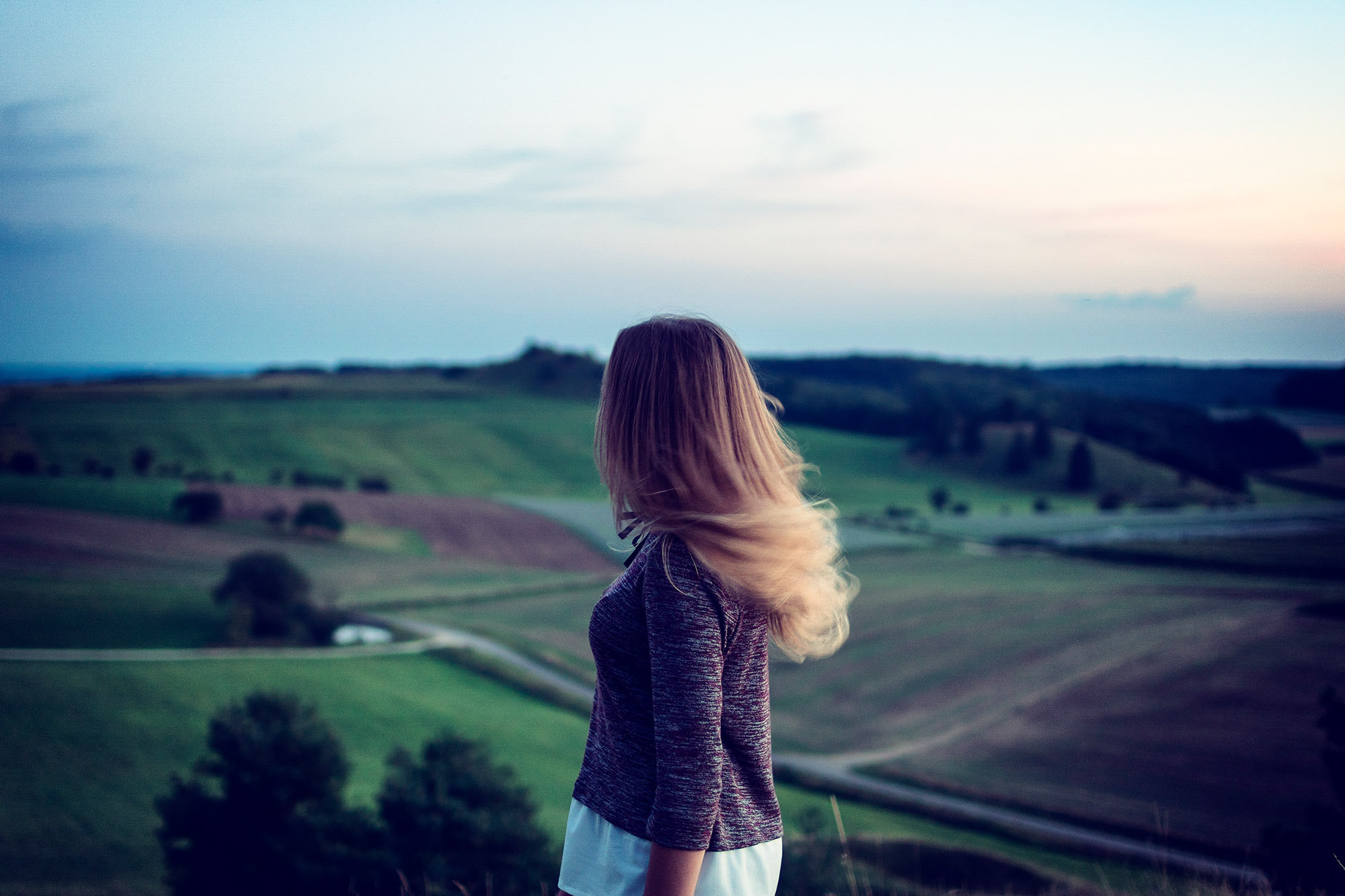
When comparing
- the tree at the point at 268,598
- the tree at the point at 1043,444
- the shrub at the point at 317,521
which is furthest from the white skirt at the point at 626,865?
the tree at the point at 1043,444

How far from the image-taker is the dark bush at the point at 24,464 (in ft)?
139

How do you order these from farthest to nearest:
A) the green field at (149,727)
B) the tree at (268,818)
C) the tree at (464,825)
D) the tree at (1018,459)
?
the tree at (1018,459)
the green field at (149,727)
the tree at (268,818)
the tree at (464,825)

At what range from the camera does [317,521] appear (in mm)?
41531

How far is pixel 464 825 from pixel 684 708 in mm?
11249

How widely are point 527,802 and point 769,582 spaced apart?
12530 mm

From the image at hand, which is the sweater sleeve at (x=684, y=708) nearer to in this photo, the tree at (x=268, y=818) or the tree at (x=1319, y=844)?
the tree at (x=1319, y=844)

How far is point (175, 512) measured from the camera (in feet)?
132

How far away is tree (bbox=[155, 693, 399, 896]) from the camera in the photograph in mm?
11367

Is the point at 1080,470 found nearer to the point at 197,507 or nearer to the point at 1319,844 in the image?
the point at 197,507

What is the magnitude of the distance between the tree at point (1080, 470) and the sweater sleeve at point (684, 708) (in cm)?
6916

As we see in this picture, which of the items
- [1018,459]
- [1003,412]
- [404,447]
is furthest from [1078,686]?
[1003,412]

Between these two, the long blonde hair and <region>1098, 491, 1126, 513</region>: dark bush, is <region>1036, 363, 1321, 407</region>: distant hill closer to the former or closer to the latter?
<region>1098, 491, 1126, 513</region>: dark bush

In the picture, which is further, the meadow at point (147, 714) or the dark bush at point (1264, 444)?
the dark bush at point (1264, 444)

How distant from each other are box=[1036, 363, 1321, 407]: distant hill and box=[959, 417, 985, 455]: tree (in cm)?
1157
